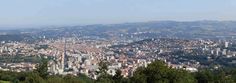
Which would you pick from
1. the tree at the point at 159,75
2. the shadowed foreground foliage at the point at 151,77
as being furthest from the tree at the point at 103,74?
the tree at the point at 159,75

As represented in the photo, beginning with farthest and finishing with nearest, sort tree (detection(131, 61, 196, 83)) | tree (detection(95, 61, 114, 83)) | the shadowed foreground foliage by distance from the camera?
tree (detection(95, 61, 114, 83)) → the shadowed foreground foliage → tree (detection(131, 61, 196, 83))

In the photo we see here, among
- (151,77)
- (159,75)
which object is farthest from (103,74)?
(159,75)

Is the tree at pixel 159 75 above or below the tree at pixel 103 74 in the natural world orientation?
above

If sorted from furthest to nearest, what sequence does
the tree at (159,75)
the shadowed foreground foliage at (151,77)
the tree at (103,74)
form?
the tree at (103,74)
the shadowed foreground foliage at (151,77)
the tree at (159,75)

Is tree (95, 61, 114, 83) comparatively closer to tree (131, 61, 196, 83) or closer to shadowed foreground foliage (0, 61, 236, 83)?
shadowed foreground foliage (0, 61, 236, 83)

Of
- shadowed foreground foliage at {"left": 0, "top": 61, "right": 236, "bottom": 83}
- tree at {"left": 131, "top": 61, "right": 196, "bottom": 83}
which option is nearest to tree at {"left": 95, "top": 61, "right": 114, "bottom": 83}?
shadowed foreground foliage at {"left": 0, "top": 61, "right": 236, "bottom": 83}

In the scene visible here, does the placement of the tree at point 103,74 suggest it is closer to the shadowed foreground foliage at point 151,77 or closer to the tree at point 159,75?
the shadowed foreground foliage at point 151,77

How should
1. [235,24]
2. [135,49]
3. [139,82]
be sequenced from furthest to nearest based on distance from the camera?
[235,24] < [135,49] < [139,82]

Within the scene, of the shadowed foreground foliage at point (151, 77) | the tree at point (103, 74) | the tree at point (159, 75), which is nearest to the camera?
the tree at point (159, 75)

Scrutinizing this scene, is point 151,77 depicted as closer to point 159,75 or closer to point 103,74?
point 159,75

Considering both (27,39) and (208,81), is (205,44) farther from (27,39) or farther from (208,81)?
(208,81)

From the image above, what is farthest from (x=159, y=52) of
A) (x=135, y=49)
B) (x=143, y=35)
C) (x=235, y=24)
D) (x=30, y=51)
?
(x=235, y=24)
